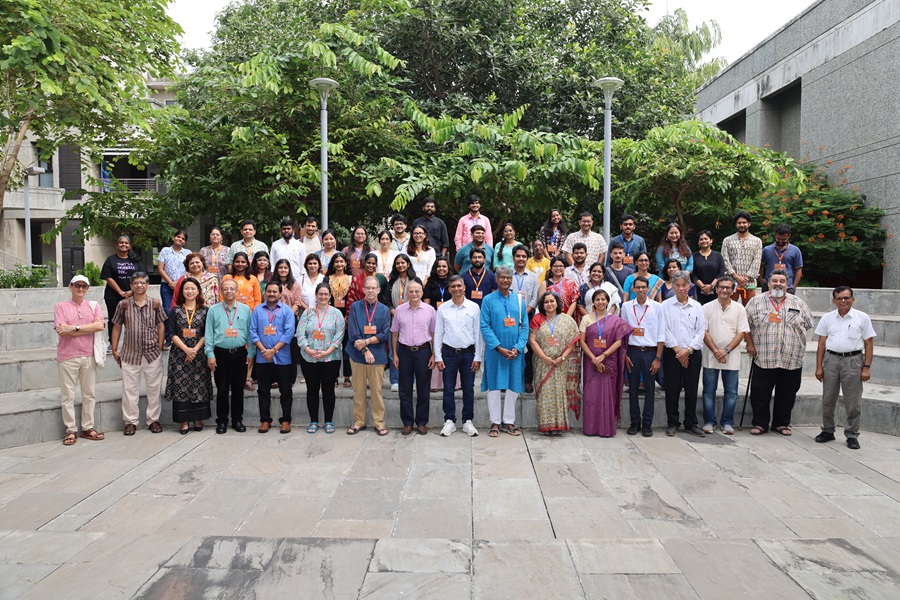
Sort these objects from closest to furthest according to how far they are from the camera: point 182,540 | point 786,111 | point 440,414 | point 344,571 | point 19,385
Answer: point 344,571, point 182,540, point 440,414, point 19,385, point 786,111

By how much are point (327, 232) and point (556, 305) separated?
11.2ft

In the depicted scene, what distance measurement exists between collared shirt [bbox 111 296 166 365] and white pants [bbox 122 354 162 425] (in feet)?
0.25

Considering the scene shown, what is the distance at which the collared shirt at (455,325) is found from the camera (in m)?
7.35

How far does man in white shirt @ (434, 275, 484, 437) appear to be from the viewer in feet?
24.1

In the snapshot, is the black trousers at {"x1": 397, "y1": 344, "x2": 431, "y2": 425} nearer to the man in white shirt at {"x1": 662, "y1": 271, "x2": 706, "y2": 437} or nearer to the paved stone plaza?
the paved stone plaza

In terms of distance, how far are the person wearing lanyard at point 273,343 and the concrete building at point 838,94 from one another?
1165 centimetres

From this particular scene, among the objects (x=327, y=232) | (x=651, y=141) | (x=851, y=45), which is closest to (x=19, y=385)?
(x=327, y=232)

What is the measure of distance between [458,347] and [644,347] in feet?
6.97

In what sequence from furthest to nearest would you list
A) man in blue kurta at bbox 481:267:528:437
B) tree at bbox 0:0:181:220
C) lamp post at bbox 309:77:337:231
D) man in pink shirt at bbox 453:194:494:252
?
lamp post at bbox 309:77:337:231, man in pink shirt at bbox 453:194:494:252, tree at bbox 0:0:181:220, man in blue kurta at bbox 481:267:528:437

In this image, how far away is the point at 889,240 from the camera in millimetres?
12695

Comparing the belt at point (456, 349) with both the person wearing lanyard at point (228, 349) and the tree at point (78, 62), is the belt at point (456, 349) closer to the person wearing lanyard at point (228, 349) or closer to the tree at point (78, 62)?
the person wearing lanyard at point (228, 349)

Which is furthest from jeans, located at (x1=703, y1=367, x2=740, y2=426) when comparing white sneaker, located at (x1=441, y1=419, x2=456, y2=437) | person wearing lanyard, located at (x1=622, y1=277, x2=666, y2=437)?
white sneaker, located at (x1=441, y1=419, x2=456, y2=437)

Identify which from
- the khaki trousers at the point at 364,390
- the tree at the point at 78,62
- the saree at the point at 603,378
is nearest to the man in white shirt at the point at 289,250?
the khaki trousers at the point at 364,390

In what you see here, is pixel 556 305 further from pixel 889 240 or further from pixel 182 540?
pixel 889 240
